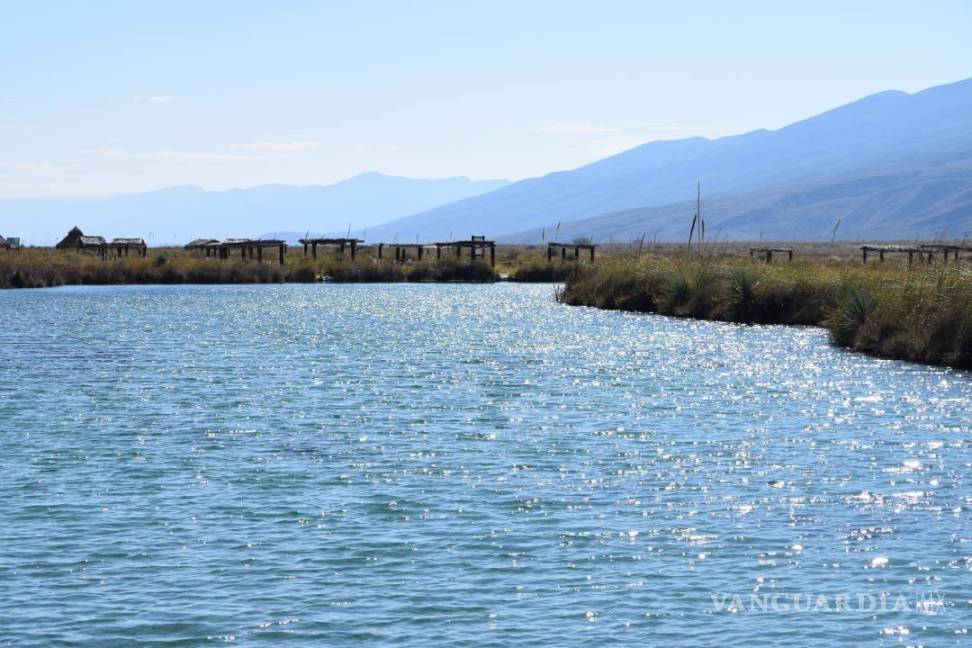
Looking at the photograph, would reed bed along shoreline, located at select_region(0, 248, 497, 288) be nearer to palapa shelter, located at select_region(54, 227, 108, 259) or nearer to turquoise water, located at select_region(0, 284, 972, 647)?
palapa shelter, located at select_region(54, 227, 108, 259)

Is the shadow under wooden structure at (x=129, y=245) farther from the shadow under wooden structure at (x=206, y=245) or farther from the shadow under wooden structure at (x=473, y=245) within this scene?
the shadow under wooden structure at (x=473, y=245)

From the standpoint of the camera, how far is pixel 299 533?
1359cm

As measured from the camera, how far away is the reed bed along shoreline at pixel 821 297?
29875 millimetres

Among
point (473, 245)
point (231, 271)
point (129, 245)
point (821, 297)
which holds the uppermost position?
point (129, 245)

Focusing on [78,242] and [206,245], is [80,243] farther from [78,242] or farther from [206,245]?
[206,245]

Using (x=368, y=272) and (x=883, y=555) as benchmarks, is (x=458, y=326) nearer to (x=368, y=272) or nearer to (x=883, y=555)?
(x=883, y=555)

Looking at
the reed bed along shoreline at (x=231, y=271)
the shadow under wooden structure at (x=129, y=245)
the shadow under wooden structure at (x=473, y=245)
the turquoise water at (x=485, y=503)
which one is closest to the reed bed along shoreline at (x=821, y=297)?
the turquoise water at (x=485, y=503)

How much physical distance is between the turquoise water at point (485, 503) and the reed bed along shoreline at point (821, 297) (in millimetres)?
1508

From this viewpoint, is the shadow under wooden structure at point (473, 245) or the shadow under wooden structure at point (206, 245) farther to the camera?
the shadow under wooden structure at point (206, 245)

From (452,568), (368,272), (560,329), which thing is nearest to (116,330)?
(560,329)

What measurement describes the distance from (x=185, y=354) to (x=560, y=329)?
1299 cm

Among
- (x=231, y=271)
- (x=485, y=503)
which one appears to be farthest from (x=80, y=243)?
(x=485, y=503)

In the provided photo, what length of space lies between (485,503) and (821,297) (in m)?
27.6

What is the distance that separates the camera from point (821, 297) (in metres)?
40.6
